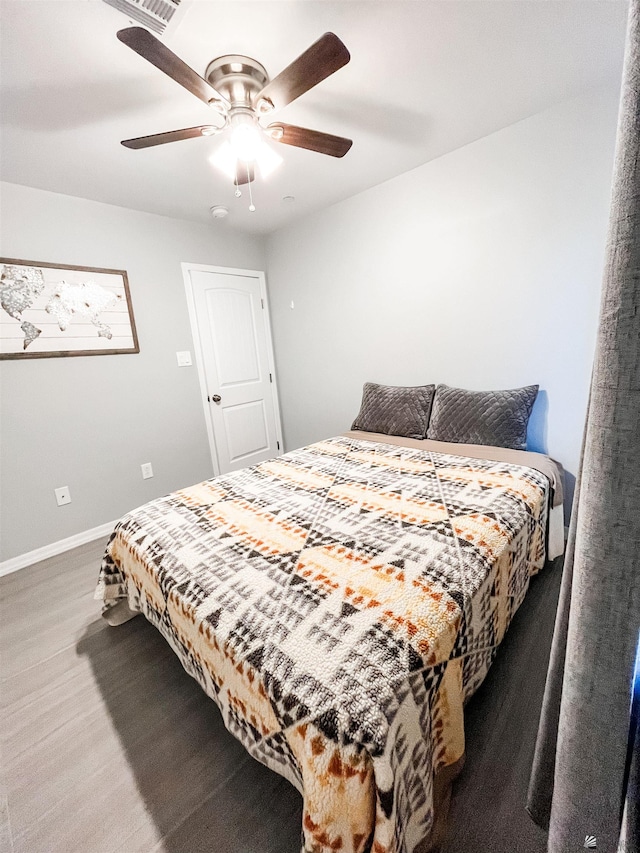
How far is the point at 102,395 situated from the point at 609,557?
307 centimetres

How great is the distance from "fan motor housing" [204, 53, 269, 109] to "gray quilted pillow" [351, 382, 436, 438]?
1.84 m

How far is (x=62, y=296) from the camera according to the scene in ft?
7.98

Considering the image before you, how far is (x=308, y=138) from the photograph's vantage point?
1.56 meters

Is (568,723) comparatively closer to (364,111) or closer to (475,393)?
(475,393)

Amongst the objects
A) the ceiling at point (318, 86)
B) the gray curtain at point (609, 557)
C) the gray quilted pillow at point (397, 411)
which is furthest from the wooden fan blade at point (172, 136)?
the gray quilted pillow at point (397, 411)

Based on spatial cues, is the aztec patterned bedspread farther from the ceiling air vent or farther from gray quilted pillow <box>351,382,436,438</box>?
the ceiling air vent

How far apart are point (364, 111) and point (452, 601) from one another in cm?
228

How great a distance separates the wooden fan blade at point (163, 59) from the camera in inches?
37.9

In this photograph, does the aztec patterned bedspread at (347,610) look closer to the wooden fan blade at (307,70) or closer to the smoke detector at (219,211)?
the wooden fan blade at (307,70)

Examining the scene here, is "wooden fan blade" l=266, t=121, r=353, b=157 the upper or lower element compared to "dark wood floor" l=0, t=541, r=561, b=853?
upper

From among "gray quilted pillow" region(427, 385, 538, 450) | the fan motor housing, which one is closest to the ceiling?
the fan motor housing

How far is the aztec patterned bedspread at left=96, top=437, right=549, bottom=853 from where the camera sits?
70 centimetres

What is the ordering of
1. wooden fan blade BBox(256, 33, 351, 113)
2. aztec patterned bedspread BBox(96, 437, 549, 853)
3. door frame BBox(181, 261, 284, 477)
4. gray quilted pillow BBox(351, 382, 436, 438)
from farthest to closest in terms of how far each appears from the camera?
door frame BBox(181, 261, 284, 477), gray quilted pillow BBox(351, 382, 436, 438), wooden fan blade BBox(256, 33, 351, 113), aztec patterned bedspread BBox(96, 437, 549, 853)

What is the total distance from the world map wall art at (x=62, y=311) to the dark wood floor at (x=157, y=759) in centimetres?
183
